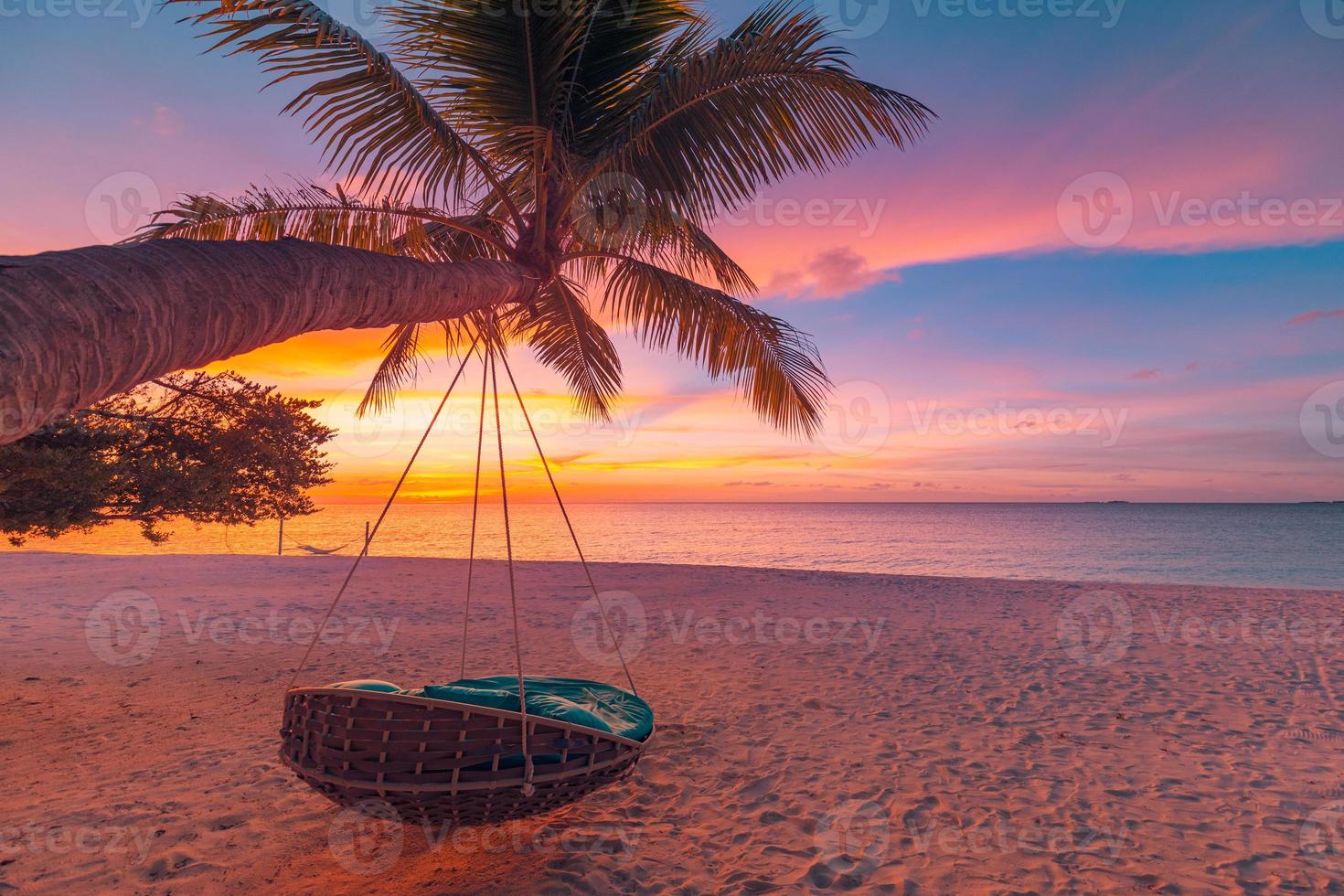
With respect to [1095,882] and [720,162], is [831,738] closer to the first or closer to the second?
[1095,882]

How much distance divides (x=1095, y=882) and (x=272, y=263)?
4.45 m

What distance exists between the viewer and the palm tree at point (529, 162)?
3008 millimetres

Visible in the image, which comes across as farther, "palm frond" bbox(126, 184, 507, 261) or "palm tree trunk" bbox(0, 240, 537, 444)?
"palm frond" bbox(126, 184, 507, 261)

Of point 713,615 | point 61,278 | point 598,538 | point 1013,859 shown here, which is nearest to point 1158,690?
point 1013,859

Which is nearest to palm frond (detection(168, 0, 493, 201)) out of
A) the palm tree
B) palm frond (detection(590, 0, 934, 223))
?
the palm tree
